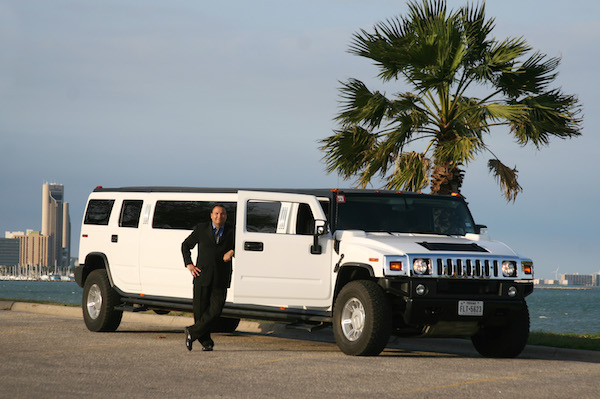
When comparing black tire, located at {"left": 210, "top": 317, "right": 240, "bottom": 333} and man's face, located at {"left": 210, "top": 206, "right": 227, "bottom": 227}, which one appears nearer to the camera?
man's face, located at {"left": 210, "top": 206, "right": 227, "bottom": 227}

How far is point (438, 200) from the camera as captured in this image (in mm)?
12750

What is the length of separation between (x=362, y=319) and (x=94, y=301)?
17.4 feet

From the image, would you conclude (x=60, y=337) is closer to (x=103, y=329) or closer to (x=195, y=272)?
(x=103, y=329)

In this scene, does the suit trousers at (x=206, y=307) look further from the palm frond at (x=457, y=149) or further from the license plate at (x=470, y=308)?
the palm frond at (x=457, y=149)

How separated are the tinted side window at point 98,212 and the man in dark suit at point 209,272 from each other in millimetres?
3431

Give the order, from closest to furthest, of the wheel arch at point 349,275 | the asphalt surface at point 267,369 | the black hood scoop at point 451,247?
the asphalt surface at point 267,369
the black hood scoop at point 451,247
the wheel arch at point 349,275

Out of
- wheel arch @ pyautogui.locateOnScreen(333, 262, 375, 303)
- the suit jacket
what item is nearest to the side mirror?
wheel arch @ pyautogui.locateOnScreen(333, 262, 375, 303)

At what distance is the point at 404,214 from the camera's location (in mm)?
12461

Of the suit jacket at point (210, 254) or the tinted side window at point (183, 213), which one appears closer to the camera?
the suit jacket at point (210, 254)

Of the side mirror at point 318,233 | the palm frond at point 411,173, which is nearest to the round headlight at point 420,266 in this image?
the side mirror at point 318,233

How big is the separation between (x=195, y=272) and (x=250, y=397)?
12.1 ft

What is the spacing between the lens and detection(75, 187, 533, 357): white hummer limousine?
1098 cm

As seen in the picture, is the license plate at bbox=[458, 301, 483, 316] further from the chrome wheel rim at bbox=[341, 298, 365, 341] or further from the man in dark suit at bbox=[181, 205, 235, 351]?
the man in dark suit at bbox=[181, 205, 235, 351]

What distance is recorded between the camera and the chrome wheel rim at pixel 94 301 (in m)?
14.5
